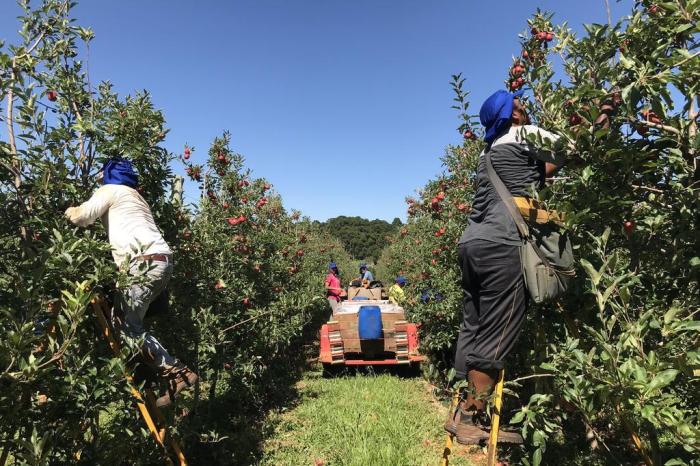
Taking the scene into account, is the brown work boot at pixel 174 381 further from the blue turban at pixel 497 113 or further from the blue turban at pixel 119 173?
the blue turban at pixel 497 113

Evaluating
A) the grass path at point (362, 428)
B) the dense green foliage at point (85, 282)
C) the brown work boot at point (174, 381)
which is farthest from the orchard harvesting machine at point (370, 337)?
the brown work boot at point (174, 381)

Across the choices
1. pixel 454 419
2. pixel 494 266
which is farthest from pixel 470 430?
pixel 494 266

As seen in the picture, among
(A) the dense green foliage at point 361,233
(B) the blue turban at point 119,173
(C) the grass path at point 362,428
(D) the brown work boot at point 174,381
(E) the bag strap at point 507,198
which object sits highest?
(A) the dense green foliage at point 361,233

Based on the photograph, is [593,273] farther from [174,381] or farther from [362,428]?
[362,428]

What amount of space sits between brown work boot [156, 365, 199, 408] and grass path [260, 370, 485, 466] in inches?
55.4

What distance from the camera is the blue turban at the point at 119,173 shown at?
2.71 metres

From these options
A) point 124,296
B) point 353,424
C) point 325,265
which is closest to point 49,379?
point 124,296

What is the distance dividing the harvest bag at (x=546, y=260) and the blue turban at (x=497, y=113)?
0.63m

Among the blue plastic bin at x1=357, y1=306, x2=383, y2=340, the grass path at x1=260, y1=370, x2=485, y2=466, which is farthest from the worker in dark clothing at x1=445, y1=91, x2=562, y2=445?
the blue plastic bin at x1=357, y1=306, x2=383, y2=340

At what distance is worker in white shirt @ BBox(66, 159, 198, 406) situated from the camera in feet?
8.18

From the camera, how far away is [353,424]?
14.6 ft

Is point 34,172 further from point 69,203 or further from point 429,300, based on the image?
point 429,300

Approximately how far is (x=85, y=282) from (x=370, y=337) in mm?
4824

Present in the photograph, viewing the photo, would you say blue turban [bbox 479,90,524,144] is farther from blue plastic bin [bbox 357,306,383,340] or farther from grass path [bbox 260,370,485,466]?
blue plastic bin [bbox 357,306,383,340]
